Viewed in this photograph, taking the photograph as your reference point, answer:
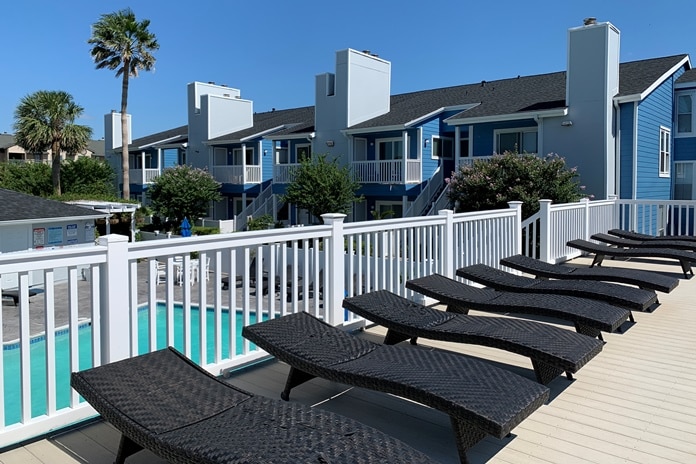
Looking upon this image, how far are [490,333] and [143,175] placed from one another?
3180 centimetres

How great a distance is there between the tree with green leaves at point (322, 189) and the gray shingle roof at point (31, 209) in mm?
7039

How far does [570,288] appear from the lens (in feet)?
→ 17.3

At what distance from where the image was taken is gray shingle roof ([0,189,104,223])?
16.6 metres

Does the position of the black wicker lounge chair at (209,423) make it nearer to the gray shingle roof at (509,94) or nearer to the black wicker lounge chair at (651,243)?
the black wicker lounge chair at (651,243)

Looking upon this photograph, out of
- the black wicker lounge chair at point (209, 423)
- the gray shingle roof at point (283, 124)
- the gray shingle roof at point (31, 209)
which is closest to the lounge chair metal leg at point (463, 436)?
the black wicker lounge chair at point (209, 423)

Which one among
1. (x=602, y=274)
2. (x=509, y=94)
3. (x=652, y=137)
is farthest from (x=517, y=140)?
(x=602, y=274)

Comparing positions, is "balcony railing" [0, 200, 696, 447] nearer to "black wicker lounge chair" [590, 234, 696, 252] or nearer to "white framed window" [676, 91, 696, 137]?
"black wicker lounge chair" [590, 234, 696, 252]

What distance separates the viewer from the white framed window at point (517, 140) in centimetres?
1792

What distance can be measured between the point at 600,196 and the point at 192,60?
96.7 feet

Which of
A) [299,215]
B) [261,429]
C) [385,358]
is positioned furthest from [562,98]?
[261,429]

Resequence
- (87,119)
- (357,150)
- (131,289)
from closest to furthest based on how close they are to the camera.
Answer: (131,289)
(357,150)
(87,119)

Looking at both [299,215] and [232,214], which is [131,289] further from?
[232,214]

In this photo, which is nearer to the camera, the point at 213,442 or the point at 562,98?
the point at 213,442

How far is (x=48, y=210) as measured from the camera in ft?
58.3
